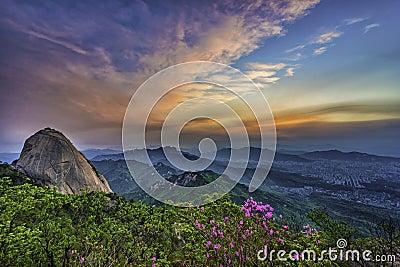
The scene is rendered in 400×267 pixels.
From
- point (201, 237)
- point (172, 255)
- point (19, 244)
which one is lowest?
point (172, 255)

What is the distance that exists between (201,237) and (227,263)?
54.3 inches

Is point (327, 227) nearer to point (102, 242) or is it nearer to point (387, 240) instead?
point (387, 240)

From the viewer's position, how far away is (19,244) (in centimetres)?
714

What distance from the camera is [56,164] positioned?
43094 mm

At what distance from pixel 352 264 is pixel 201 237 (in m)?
6.39

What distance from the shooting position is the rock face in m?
41.3

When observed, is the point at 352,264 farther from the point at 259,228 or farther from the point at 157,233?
the point at 157,233

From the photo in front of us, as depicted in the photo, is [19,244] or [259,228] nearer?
[19,244]

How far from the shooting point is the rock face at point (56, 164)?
4126cm

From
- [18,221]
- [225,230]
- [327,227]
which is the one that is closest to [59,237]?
[18,221]

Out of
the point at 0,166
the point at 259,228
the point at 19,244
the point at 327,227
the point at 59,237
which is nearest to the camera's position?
the point at 19,244

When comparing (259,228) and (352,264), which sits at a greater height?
(259,228)

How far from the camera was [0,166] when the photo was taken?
28.6 metres

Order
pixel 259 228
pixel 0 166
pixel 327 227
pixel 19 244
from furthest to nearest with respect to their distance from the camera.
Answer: pixel 0 166
pixel 327 227
pixel 259 228
pixel 19 244
